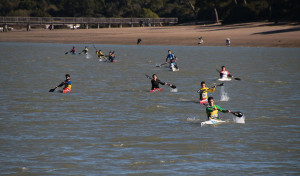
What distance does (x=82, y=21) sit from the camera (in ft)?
461

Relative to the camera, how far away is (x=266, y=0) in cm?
11431

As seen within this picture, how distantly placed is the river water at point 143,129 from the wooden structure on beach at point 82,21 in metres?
92.4

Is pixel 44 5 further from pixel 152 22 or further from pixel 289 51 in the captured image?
pixel 289 51

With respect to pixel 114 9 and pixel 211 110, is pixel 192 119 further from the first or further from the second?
pixel 114 9

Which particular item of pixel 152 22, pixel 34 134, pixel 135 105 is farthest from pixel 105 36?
pixel 34 134

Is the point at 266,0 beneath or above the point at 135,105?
above

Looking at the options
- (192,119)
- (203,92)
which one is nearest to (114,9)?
(203,92)

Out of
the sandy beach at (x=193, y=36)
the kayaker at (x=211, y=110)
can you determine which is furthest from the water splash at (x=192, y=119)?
the sandy beach at (x=193, y=36)

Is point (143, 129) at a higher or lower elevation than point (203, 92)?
lower

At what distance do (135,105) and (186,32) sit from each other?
82895 mm

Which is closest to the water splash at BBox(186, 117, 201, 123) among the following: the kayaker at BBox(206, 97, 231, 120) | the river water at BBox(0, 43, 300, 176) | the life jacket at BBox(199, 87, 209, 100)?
the river water at BBox(0, 43, 300, 176)

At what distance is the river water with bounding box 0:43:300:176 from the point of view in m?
17.6

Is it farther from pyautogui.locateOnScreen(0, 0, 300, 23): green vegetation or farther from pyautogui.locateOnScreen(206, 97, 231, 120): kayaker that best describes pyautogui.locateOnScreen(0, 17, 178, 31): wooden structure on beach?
pyautogui.locateOnScreen(206, 97, 231, 120): kayaker

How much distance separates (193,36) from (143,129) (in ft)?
269
